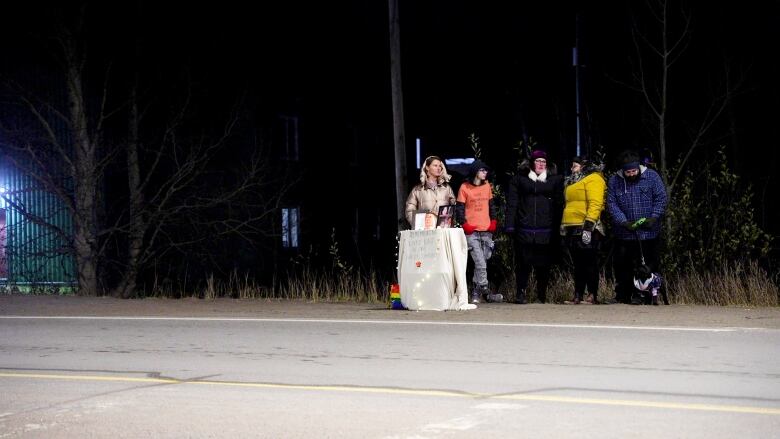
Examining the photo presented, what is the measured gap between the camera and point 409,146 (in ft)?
147

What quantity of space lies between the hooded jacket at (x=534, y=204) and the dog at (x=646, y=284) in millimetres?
1363

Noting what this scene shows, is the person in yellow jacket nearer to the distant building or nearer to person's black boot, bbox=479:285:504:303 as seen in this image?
person's black boot, bbox=479:285:504:303

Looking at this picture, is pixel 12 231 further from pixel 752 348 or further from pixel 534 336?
pixel 752 348

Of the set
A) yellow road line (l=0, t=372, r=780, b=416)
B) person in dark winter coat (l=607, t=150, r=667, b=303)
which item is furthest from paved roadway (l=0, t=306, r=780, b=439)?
person in dark winter coat (l=607, t=150, r=667, b=303)

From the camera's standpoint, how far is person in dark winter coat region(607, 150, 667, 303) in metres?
15.0

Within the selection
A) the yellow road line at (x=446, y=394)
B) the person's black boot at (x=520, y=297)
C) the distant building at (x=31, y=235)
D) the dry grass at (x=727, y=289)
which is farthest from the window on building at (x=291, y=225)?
the yellow road line at (x=446, y=394)

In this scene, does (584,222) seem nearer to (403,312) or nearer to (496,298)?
(496,298)

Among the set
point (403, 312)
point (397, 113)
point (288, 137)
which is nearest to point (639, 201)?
point (403, 312)

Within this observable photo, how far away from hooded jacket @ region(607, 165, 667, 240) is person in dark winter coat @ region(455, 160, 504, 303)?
64.6 inches

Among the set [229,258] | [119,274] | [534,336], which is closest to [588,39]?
[229,258]

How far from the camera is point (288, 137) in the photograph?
3472cm

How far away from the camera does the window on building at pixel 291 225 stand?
3378 centimetres

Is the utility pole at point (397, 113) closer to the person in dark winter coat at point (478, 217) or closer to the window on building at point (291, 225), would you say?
the person in dark winter coat at point (478, 217)

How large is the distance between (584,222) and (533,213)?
758mm
